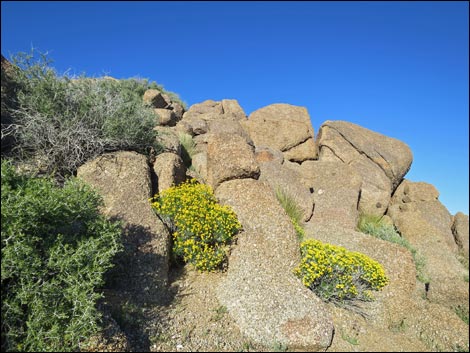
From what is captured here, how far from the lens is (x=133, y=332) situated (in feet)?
15.1

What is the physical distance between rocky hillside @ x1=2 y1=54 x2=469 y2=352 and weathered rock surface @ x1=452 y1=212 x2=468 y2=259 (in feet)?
0.75

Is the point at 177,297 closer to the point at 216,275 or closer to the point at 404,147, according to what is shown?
the point at 216,275

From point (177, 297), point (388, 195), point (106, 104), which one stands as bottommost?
point (177, 297)

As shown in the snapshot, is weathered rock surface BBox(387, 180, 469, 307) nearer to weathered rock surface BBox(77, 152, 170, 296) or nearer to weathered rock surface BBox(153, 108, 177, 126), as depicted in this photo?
weathered rock surface BBox(77, 152, 170, 296)

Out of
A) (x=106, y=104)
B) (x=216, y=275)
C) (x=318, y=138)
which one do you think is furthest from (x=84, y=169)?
(x=318, y=138)

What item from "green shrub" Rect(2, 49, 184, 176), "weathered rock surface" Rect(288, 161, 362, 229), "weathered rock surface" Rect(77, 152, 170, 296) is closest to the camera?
"weathered rock surface" Rect(77, 152, 170, 296)

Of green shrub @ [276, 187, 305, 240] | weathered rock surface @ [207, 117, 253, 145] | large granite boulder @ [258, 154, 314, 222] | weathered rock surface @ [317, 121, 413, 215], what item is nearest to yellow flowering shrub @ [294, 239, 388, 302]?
green shrub @ [276, 187, 305, 240]

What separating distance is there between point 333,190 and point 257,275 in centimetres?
726

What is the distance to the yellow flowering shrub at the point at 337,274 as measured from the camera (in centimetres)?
644

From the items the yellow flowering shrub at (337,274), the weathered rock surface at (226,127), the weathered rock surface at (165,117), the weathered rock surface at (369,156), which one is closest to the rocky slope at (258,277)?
the yellow flowering shrub at (337,274)

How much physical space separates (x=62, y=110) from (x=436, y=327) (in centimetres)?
994

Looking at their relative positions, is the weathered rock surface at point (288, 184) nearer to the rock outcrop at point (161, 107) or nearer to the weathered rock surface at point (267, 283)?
the weathered rock surface at point (267, 283)

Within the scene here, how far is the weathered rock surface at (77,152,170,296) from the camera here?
5.85 metres

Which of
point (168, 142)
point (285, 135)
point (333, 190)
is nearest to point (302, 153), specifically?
point (285, 135)
